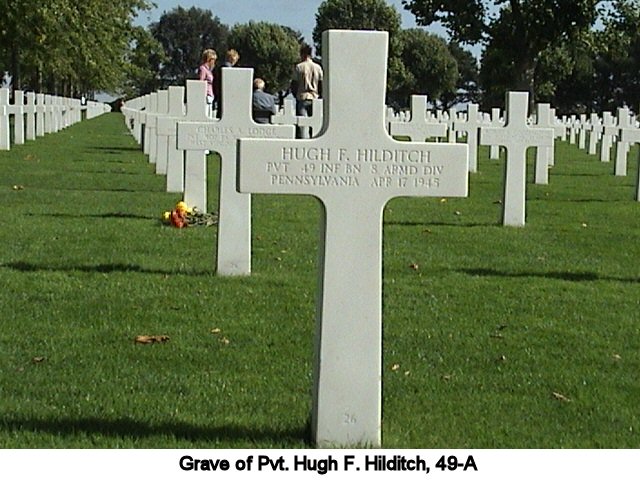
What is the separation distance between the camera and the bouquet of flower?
1177 cm

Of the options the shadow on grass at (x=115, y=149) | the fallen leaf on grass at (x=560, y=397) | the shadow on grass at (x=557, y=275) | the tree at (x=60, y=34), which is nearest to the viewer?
the fallen leaf on grass at (x=560, y=397)

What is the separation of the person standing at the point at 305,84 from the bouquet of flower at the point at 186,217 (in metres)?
9.31

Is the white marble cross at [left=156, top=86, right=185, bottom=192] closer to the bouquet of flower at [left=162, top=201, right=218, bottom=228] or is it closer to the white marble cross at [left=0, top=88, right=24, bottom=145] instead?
the bouquet of flower at [left=162, top=201, right=218, bottom=228]

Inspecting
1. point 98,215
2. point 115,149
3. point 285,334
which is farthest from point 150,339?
point 115,149

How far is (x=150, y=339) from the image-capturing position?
6.87 m

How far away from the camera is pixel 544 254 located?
1066 cm

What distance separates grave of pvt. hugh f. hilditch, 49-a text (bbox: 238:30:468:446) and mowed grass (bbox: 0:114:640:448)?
300 mm

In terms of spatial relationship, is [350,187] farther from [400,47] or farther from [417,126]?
[400,47]

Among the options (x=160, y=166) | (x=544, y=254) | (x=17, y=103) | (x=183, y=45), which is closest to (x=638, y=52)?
(x=183, y=45)

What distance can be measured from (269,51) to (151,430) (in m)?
88.5

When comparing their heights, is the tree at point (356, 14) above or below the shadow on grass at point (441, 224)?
above

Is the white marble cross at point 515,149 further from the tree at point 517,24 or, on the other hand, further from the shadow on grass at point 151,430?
the tree at point 517,24

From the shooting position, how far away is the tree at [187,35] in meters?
110

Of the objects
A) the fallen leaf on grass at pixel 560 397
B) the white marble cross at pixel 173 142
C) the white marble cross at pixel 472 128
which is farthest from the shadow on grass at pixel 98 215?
the white marble cross at pixel 472 128
